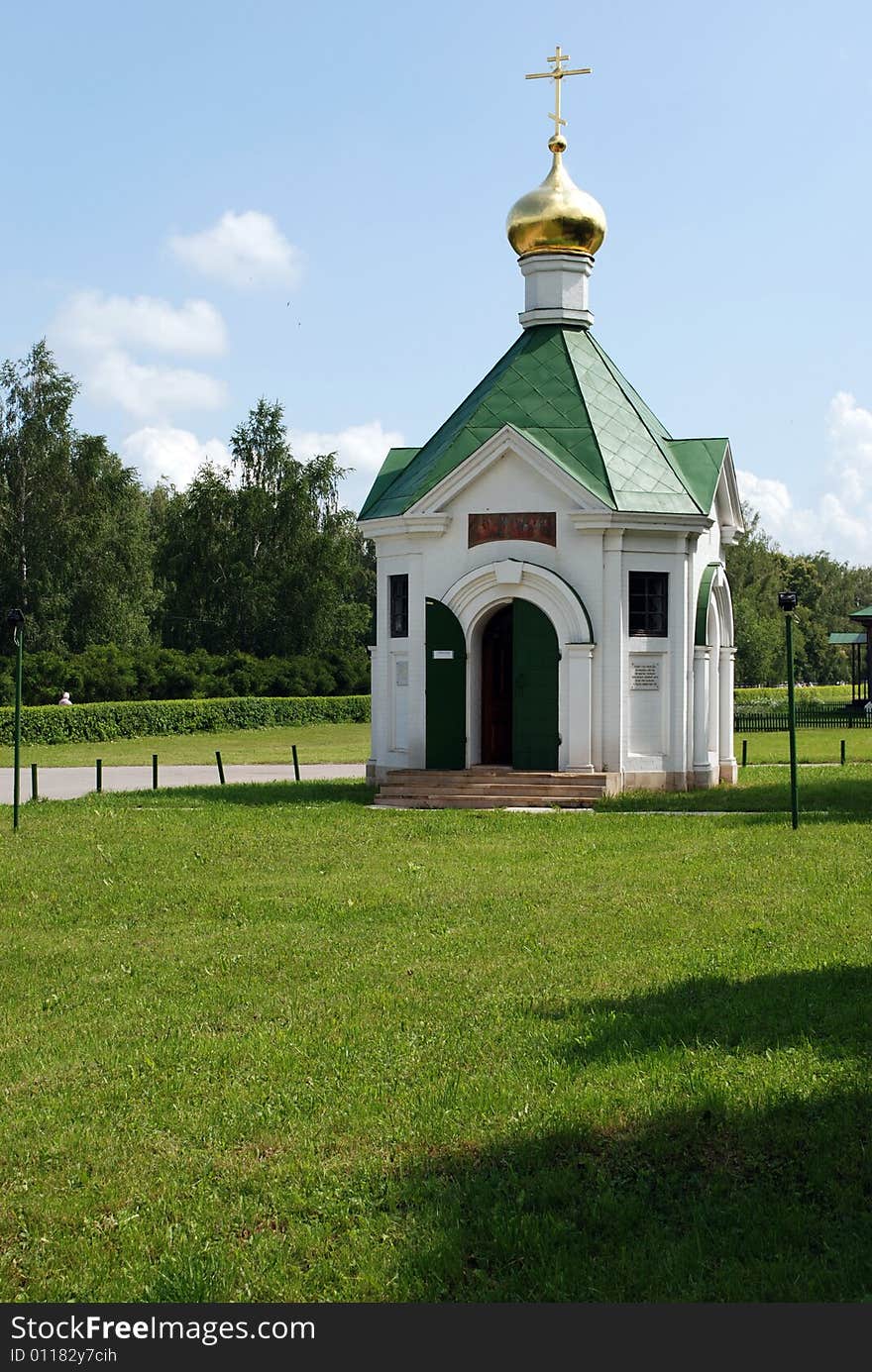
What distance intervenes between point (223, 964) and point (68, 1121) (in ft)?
11.5

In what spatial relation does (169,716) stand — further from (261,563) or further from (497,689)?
(497,689)

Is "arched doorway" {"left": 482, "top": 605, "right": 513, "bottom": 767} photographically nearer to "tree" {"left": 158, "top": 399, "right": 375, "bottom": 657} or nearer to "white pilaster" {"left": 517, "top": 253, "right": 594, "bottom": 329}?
"white pilaster" {"left": 517, "top": 253, "right": 594, "bottom": 329}

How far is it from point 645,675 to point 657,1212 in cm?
1814

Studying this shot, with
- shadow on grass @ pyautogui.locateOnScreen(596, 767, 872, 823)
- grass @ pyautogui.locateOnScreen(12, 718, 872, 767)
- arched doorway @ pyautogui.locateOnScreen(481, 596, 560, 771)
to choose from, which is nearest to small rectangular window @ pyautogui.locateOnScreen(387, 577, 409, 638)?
arched doorway @ pyautogui.locateOnScreen(481, 596, 560, 771)

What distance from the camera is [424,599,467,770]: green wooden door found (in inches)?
942

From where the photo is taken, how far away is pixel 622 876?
14.6 meters

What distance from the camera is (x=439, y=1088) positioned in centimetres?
752

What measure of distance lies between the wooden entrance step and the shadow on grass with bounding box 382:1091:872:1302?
15.0 meters

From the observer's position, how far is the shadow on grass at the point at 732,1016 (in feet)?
26.8

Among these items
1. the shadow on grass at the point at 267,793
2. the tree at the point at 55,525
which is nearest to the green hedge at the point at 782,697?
the tree at the point at 55,525

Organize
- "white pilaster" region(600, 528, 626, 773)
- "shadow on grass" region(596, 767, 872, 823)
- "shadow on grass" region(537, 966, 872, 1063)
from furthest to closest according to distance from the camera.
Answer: "white pilaster" region(600, 528, 626, 773) < "shadow on grass" region(596, 767, 872, 823) < "shadow on grass" region(537, 966, 872, 1063)

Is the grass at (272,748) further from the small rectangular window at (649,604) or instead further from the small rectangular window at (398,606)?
the small rectangular window at (398,606)

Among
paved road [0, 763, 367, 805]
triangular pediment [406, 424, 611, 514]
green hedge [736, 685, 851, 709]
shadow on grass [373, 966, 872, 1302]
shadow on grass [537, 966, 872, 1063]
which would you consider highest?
triangular pediment [406, 424, 611, 514]

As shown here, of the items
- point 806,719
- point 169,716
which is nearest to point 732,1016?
point 169,716
